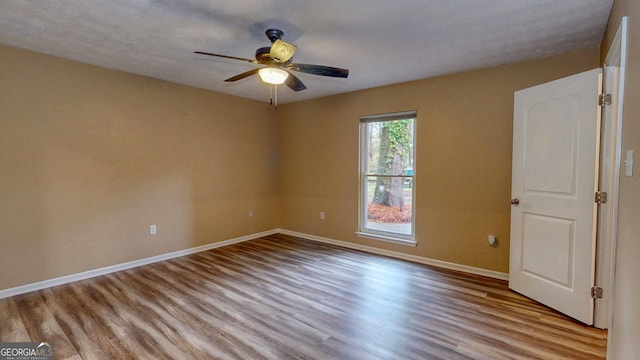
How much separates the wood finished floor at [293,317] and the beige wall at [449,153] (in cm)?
49

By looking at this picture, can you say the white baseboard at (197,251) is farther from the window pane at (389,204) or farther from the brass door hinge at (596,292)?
the brass door hinge at (596,292)

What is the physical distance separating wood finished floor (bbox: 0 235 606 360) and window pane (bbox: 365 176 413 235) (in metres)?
0.75

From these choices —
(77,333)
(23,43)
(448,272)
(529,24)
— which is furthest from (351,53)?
(77,333)

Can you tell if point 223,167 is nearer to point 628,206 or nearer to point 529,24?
point 529,24

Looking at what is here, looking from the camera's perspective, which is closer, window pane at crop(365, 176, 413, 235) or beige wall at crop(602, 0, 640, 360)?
beige wall at crop(602, 0, 640, 360)

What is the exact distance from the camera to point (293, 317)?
2.51m

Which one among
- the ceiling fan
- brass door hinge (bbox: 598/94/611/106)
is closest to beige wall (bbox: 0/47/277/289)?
the ceiling fan

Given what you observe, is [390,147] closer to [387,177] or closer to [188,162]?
[387,177]

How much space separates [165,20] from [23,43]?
1.62 m

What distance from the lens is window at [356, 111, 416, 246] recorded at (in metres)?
4.12

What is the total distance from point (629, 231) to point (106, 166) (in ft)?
14.8

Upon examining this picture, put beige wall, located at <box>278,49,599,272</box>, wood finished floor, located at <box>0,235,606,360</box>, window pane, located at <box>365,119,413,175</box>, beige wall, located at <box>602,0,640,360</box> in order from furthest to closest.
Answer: window pane, located at <box>365,119,413,175</box>, beige wall, located at <box>278,49,599,272</box>, wood finished floor, located at <box>0,235,606,360</box>, beige wall, located at <box>602,0,640,360</box>

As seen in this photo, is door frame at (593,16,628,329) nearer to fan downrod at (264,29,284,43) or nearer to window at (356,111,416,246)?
window at (356,111,416,246)

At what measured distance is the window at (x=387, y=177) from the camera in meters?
4.12
